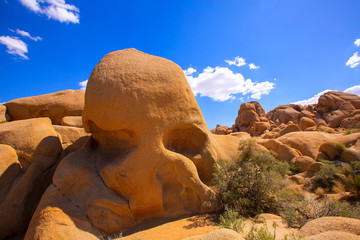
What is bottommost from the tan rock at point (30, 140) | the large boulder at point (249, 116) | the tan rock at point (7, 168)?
the tan rock at point (7, 168)

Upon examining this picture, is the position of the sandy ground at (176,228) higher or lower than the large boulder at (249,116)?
lower

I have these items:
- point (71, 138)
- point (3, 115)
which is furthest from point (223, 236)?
point (3, 115)

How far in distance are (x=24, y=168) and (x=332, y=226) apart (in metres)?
7.46

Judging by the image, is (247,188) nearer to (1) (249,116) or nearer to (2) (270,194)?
(2) (270,194)

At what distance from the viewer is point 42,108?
918cm

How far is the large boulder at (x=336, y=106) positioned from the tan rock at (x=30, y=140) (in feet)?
119

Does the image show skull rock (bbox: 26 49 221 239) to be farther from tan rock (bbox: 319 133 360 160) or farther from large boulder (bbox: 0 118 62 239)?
tan rock (bbox: 319 133 360 160)

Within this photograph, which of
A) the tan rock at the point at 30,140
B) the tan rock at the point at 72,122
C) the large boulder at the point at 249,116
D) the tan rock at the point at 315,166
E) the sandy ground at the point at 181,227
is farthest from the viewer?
the large boulder at the point at 249,116

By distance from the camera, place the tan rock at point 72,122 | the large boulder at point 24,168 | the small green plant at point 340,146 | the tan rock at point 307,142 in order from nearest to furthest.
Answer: the large boulder at point 24,168
the tan rock at point 72,122
the small green plant at point 340,146
the tan rock at point 307,142

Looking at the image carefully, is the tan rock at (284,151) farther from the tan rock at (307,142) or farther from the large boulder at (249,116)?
the large boulder at (249,116)

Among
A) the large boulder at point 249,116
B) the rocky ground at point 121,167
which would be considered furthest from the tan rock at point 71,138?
the large boulder at point 249,116

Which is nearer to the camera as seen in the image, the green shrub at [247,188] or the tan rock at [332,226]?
the tan rock at [332,226]

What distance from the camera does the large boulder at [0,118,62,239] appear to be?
5.04m

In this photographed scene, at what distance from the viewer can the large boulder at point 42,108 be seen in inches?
360
